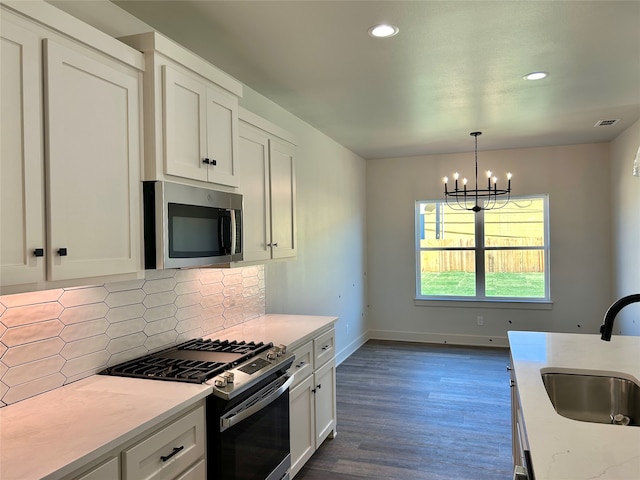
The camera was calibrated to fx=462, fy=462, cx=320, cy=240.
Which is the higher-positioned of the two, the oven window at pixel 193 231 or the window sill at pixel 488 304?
the oven window at pixel 193 231

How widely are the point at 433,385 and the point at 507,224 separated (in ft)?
8.97

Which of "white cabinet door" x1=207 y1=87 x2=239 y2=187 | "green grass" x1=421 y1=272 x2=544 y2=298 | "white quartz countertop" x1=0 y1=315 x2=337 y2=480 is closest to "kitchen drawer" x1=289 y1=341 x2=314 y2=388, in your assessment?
"white quartz countertop" x1=0 y1=315 x2=337 y2=480

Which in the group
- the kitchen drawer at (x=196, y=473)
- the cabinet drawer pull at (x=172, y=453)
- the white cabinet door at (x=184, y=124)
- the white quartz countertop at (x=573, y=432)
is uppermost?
the white cabinet door at (x=184, y=124)

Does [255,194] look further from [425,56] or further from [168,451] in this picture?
[168,451]

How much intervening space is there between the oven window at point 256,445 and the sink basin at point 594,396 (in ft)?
4.23

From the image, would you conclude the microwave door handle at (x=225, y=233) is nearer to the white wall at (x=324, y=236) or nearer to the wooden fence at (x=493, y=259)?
the white wall at (x=324, y=236)

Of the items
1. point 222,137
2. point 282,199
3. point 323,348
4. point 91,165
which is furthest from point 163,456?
point 282,199

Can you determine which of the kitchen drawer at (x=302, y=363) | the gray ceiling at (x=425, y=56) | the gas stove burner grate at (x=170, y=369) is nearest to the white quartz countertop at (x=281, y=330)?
the kitchen drawer at (x=302, y=363)

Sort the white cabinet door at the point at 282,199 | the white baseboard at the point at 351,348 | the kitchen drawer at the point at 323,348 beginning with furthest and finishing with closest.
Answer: the white baseboard at the point at 351,348 → the white cabinet door at the point at 282,199 → the kitchen drawer at the point at 323,348

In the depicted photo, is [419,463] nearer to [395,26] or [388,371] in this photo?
[388,371]

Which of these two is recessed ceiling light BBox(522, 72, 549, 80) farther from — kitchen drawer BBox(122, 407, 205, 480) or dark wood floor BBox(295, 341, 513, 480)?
kitchen drawer BBox(122, 407, 205, 480)

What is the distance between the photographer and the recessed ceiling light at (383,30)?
2.49 m

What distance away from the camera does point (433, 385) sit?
4672mm

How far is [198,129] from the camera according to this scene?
2258 millimetres
